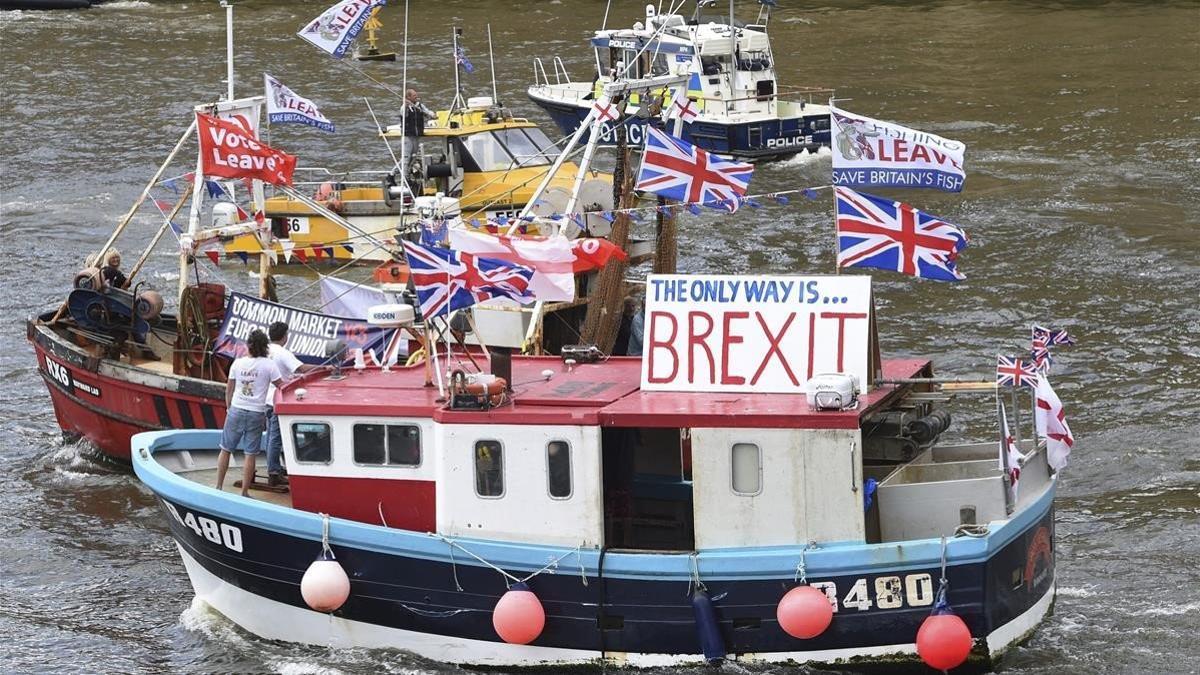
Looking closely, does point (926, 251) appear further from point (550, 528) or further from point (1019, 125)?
point (1019, 125)

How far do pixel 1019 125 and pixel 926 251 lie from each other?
963 inches

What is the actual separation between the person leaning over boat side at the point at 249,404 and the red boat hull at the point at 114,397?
3.57m

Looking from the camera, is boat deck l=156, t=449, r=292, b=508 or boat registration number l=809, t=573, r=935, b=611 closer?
boat registration number l=809, t=573, r=935, b=611

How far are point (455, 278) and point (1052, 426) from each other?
16.2ft

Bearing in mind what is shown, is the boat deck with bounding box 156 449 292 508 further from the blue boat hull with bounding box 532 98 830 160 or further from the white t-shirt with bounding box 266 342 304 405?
the blue boat hull with bounding box 532 98 830 160

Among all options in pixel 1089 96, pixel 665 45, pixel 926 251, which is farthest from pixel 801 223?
pixel 926 251

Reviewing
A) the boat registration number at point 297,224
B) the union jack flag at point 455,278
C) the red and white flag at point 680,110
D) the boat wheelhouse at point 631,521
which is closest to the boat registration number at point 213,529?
the boat wheelhouse at point 631,521

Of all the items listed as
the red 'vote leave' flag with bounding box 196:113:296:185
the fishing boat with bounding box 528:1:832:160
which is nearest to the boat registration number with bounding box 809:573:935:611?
the red 'vote leave' flag with bounding box 196:113:296:185

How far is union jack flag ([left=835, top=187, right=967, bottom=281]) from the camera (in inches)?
587

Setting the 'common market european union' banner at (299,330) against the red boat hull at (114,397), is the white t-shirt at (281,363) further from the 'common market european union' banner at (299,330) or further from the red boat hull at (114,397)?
the red boat hull at (114,397)

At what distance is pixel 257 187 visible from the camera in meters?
21.5

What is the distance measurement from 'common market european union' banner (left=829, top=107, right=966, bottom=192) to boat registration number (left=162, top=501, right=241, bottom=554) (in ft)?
19.2

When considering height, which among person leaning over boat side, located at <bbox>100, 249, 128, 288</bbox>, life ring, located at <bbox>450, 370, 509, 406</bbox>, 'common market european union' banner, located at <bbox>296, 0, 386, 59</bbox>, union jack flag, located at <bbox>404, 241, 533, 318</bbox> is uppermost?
'common market european union' banner, located at <bbox>296, 0, 386, 59</bbox>

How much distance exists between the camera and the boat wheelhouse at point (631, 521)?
1387cm
